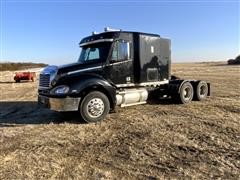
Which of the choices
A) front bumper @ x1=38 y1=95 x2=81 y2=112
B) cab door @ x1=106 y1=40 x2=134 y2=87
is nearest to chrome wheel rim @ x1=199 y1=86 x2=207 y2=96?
cab door @ x1=106 y1=40 x2=134 y2=87

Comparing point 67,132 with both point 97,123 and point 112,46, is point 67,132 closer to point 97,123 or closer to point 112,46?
point 97,123

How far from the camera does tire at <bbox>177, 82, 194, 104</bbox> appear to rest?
1338 centimetres

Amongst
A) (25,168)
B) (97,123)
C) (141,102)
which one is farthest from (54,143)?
(141,102)

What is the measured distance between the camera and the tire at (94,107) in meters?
10.2

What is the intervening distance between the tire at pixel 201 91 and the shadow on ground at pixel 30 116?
5122mm

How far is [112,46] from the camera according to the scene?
36.7ft

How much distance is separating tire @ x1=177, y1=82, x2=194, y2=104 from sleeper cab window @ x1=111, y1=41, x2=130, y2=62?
2935 mm

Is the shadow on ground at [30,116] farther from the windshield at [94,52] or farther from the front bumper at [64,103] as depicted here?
the windshield at [94,52]

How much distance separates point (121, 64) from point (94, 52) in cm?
95

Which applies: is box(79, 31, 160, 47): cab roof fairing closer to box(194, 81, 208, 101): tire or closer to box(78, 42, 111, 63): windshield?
box(78, 42, 111, 63): windshield

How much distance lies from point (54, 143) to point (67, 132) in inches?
44.8

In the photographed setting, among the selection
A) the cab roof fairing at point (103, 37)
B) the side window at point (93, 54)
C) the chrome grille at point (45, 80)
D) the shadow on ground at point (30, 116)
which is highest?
the cab roof fairing at point (103, 37)

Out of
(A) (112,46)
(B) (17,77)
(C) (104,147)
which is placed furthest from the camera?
(B) (17,77)

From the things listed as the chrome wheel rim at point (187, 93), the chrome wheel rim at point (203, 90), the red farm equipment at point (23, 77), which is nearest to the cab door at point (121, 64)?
the chrome wheel rim at point (187, 93)
